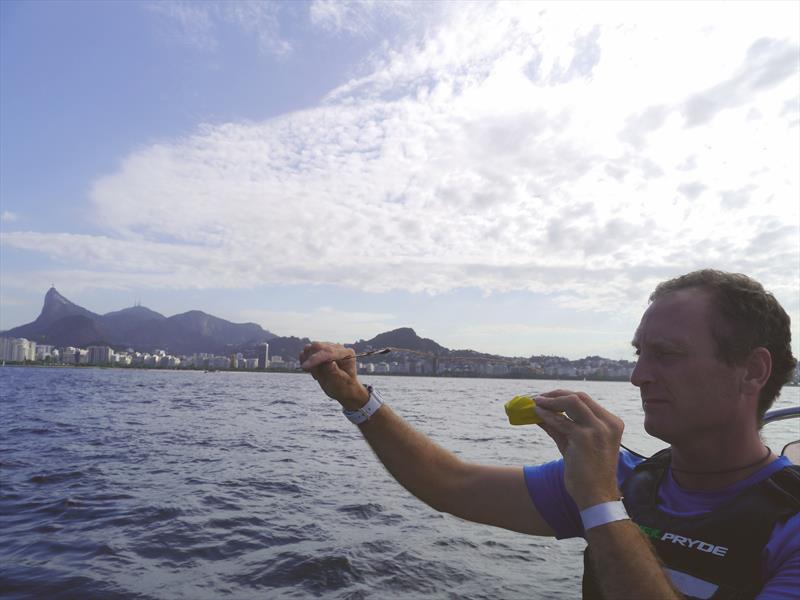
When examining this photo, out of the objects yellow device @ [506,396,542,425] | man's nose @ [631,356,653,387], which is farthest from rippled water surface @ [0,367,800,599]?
man's nose @ [631,356,653,387]

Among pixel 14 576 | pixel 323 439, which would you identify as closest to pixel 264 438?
pixel 323 439

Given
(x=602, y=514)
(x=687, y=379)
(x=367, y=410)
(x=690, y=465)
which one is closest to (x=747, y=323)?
(x=687, y=379)

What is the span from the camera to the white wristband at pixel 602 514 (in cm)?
177

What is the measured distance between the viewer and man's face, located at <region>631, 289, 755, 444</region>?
7.41 ft

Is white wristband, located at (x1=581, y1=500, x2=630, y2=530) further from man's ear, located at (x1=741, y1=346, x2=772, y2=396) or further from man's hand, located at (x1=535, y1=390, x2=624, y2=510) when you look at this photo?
man's ear, located at (x1=741, y1=346, x2=772, y2=396)

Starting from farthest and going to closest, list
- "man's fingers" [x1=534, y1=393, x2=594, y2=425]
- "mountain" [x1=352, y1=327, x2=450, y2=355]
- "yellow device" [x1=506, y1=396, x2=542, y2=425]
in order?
"mountain" [x1=352, y1=327, x2=450, y2=355] → "yellow device" [x1=506, y1=396, x2=542, y2=425] → "man's fingers" [x1=534, y1=393, x2=594, y2=425]

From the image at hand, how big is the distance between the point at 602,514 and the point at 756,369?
1082 mm

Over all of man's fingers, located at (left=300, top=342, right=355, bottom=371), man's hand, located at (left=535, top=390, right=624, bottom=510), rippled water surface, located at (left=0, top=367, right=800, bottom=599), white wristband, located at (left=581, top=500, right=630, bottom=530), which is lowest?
rippled water surface, located at (left=0, top=367, right=800, bottom=599)

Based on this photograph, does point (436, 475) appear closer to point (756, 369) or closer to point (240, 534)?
point (756, 369)

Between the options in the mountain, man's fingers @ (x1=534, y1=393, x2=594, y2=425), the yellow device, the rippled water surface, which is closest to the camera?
man's fingers @ (x1=534, y1=393, x2=594, y2=425)

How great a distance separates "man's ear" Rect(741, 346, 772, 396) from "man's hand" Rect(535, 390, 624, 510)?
0.84 meters

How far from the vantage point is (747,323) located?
7.61 feet

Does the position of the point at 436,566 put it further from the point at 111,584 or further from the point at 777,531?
the point at 777,531

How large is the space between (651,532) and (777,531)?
19.4 inches
